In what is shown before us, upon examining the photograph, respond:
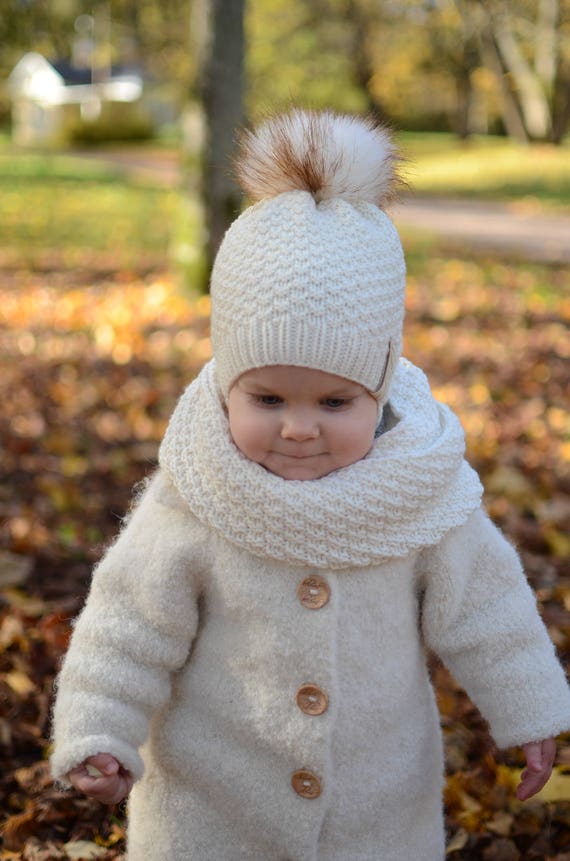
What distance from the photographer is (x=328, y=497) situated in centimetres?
Result: 192

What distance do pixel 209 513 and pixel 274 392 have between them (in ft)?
0.83

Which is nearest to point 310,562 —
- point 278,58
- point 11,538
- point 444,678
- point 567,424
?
point 444,678

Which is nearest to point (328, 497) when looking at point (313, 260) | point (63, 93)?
point (313, 260)

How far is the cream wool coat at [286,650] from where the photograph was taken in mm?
1971

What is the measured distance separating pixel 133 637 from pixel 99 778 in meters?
0.25

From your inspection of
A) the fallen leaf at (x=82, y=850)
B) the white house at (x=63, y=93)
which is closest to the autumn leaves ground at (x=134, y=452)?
the fallen leaf at (x=82, y=850)

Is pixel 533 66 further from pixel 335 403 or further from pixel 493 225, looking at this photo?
pixel 335 403

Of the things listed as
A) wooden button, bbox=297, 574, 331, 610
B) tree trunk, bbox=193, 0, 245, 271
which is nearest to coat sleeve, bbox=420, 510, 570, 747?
wooden button, bbox=297, 574, 331, 610

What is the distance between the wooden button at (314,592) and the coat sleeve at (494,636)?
8.1 inches

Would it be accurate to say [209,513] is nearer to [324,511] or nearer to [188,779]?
[324,511]

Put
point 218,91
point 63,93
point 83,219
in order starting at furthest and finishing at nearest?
point 63,93 → point 83,219 → point 218,91

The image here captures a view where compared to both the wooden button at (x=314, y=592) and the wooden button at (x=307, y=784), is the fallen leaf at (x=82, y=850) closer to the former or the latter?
the wooden button at (x=307, y=784)

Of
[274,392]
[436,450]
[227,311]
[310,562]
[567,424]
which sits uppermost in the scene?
[227,311]

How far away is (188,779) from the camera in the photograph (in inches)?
82.5
